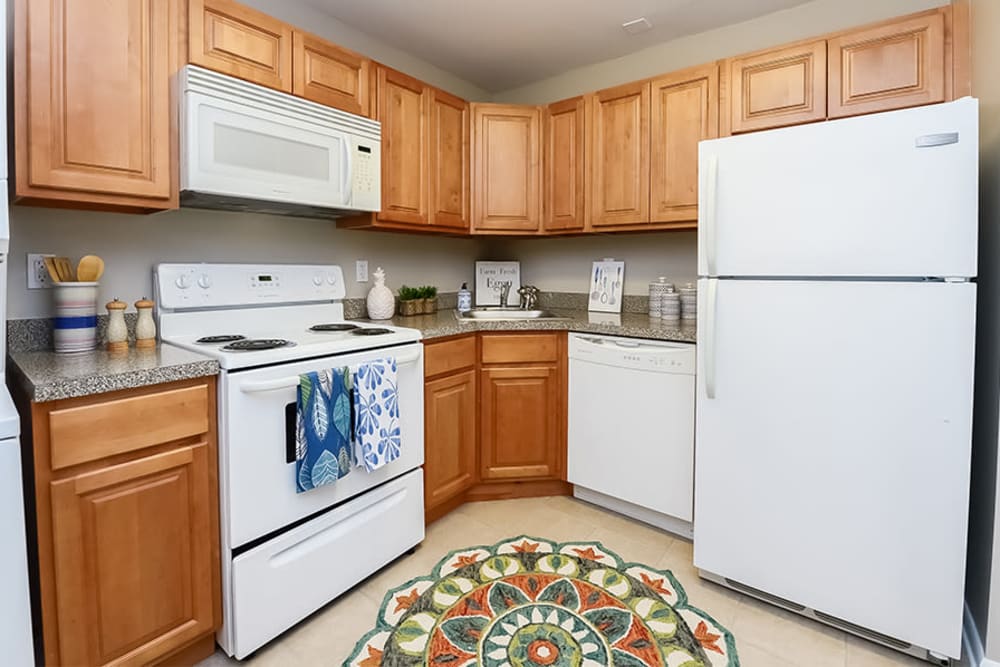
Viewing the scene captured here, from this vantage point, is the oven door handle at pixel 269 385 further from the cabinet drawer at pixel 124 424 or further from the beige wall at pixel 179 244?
the beige wall at pixel 179 244

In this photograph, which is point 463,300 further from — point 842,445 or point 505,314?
point 842,445

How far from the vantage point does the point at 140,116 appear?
5.19 feet

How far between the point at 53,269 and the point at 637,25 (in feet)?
8.66

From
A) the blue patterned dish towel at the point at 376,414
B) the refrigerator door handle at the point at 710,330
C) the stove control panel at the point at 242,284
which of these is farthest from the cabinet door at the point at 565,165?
the blue patterned dish towel at the point at 376,414

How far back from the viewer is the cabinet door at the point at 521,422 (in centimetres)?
253

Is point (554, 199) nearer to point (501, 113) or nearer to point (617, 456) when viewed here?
point (501, 113)

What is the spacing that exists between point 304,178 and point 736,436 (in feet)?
6.09

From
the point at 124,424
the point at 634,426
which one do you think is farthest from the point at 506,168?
the point at 124,424

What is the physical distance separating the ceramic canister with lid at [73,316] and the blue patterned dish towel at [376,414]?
2.78ft

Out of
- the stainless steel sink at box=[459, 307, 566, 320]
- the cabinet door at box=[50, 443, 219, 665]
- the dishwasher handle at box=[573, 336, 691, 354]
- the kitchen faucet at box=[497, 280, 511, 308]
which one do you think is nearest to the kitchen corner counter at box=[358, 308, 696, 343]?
the dishwasher handle at box=[573, 336, 691, 354]

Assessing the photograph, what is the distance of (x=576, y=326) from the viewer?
8.09 ft

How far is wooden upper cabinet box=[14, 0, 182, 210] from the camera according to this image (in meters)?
1.39

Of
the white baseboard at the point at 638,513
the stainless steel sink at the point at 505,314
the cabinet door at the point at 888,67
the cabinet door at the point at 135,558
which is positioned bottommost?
the white baseboard at the point at 638,513

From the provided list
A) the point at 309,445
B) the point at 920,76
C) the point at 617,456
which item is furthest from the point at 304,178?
the point at 920,76
